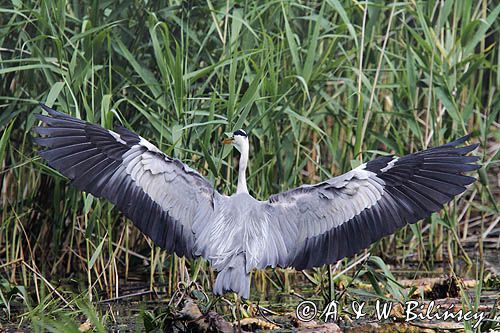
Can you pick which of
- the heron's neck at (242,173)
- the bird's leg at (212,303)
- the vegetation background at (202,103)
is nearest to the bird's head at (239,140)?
the heron's neck at (242,173)

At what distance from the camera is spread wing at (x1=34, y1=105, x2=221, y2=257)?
18.6ft

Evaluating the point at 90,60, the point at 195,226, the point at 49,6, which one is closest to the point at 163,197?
the point at 195,226

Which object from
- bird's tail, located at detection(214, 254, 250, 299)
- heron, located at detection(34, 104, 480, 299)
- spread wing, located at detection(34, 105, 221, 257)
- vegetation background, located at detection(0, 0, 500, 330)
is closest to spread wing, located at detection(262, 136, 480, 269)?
heron, located at detection(34, 104, 480, 299)

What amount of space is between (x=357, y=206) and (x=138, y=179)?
4.12ft

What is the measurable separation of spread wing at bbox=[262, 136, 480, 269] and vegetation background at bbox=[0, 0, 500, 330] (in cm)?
61

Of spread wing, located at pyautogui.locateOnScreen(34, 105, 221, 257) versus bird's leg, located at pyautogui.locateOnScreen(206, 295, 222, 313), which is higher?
spread wing, located at pyautogui.locateOnScreen(34, 105, 221, 257)

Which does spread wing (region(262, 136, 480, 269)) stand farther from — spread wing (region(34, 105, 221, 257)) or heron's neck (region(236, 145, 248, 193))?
spread wing (region(34, 105, 221, 257))

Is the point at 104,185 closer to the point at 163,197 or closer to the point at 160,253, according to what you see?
the point at 163,197

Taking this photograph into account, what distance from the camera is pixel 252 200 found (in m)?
5.78

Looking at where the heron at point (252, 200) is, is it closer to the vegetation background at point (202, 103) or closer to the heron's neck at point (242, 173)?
the heron's neck at point (242, 173)

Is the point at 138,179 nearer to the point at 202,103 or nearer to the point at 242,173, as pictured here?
the point at 242,173

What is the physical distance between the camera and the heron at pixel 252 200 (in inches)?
222

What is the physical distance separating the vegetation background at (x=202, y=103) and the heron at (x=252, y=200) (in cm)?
49

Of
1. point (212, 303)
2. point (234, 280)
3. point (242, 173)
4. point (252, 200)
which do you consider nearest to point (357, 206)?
point (252, 200)
